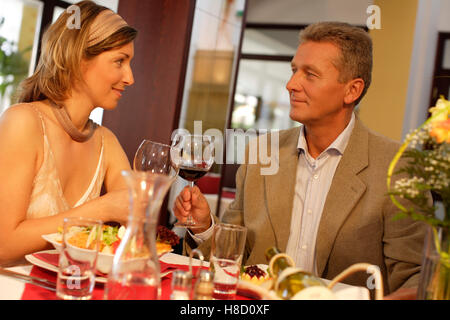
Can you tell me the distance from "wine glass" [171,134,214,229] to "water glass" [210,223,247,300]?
1.26 ft

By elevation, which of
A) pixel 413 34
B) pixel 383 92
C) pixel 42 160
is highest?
pixel 413 34

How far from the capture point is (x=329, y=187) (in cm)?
210

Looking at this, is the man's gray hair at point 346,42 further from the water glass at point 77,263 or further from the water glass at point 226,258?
the water glass at point 77,263

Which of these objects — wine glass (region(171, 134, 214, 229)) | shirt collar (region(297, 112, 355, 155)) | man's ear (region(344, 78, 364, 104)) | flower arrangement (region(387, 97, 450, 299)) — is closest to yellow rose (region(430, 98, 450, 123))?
flower arrangement (region(387, 97, 450, 299))

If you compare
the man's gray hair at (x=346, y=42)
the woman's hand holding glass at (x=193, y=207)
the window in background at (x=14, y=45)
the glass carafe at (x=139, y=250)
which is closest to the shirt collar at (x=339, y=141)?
the man's gray hair at (x=346, y=42)

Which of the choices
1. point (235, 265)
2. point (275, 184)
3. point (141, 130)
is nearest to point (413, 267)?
point (275, 184)

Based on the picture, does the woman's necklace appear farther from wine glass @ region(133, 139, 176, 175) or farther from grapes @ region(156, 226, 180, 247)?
grapes @ region(156, 226, 180, 247)

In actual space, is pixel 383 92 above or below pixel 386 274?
above

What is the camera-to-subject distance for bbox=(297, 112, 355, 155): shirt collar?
2135 millimetres

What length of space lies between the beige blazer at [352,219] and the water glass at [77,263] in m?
0.89

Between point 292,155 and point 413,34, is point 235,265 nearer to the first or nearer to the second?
point 292,155

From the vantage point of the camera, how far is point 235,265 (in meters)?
1.15

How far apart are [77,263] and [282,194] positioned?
125cm

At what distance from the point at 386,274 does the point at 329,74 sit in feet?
2.85
